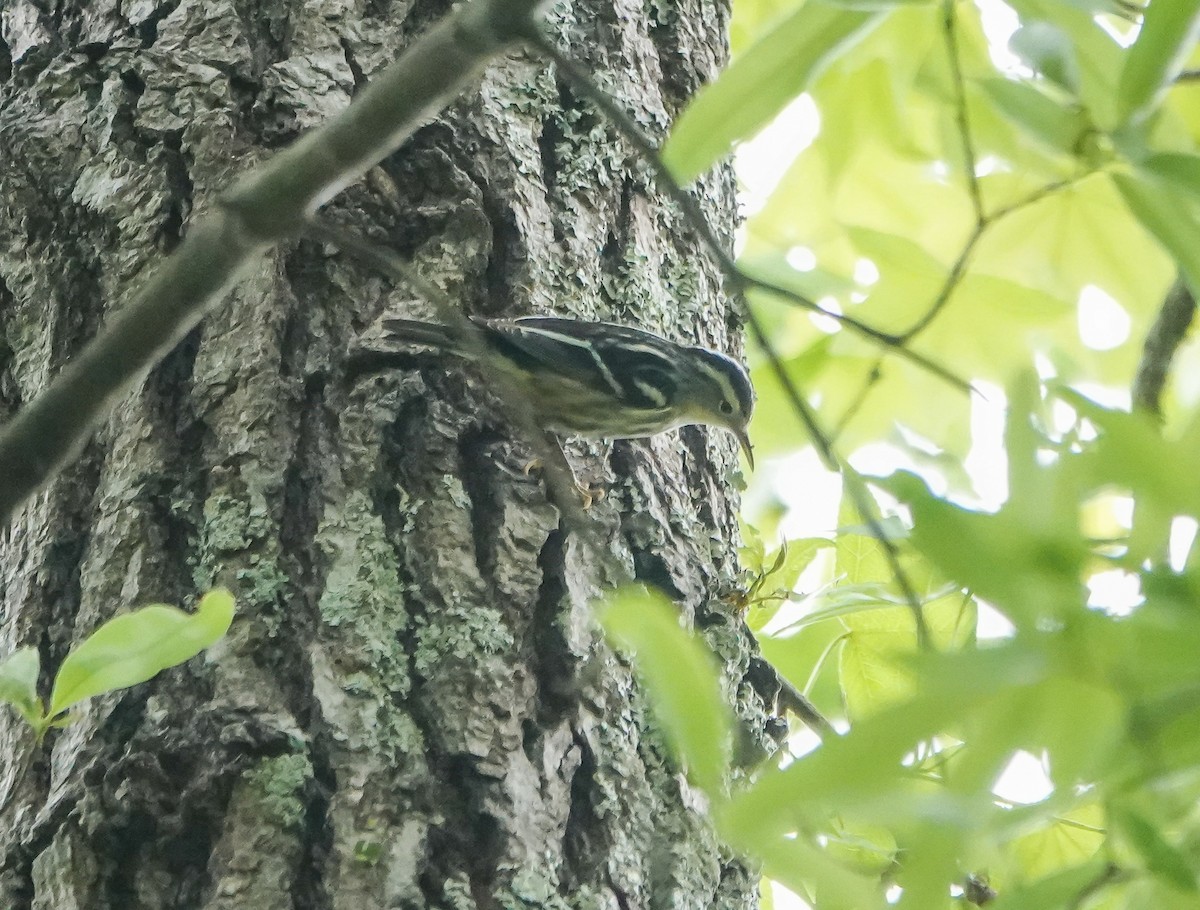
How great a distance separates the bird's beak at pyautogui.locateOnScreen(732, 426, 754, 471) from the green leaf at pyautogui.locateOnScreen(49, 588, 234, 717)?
1.61 metres

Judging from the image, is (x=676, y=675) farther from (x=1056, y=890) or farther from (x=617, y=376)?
(x=617, y=376)

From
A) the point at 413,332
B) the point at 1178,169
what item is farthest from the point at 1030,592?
the point at 413,332

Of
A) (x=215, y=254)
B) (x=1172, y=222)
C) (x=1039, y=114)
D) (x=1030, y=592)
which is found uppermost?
(x=215, y=254)

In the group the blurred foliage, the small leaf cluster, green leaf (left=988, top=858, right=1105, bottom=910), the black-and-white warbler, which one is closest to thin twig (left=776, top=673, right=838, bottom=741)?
the blurred foliage

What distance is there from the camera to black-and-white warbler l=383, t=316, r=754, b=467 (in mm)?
2199

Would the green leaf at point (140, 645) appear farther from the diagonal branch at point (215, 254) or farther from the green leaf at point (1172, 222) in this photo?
the green leaf at point (1172, 222)

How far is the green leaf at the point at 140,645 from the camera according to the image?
1134 mm

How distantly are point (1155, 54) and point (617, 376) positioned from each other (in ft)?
5.53

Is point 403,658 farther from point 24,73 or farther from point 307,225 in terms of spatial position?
point 24,73

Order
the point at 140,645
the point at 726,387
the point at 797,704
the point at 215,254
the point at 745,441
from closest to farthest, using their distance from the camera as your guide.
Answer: the point at 140,645 → the point at 215,254 → the point at 797,704 → the point at 726,387 → the point at 745,441

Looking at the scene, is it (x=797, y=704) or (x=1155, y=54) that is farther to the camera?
(x=797, y=704)

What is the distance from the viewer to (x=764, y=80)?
0.99 meters

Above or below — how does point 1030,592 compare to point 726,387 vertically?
below

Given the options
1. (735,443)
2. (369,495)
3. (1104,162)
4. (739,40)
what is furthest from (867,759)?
(739,40)
